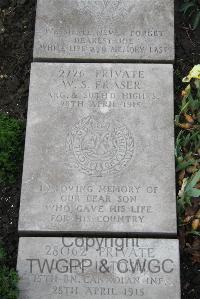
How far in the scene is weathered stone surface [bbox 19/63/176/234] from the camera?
12.8 feet

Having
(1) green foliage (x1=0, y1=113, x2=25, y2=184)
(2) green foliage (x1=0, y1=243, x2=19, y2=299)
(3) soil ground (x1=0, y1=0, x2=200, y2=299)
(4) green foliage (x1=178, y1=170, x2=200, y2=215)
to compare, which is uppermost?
(3) soil ground (x1=0, y1=0, x2=200, y2=299)

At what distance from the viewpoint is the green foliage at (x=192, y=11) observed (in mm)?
4820

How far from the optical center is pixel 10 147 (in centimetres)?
420

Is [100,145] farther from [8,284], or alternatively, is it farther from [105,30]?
[8,284]

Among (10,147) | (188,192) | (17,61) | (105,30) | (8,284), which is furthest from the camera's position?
(17,61)

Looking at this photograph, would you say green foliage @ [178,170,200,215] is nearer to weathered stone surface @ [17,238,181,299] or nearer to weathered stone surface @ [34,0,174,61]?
weathered stone surface @ [17,238,181,299]

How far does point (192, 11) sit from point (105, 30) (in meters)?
0.93

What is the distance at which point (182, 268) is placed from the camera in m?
4.04

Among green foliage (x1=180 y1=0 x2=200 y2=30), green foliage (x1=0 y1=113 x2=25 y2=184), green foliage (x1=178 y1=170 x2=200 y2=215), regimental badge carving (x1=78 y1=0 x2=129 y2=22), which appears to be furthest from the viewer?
green foliage (x1=180 y1=0 x2=200 y2=30)

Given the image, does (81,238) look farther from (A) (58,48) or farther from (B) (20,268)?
(A) (58,48)

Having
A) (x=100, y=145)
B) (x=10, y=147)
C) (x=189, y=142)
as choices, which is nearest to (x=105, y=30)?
(x=100, y=145)

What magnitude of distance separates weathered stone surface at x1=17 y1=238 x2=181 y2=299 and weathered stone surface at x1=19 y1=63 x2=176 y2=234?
0.37 feet

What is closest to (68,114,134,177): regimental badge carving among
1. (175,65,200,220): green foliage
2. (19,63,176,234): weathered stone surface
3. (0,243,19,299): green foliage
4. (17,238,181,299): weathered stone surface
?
(19,63,176,234): weathered stone surface

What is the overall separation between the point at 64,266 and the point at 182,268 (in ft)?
3.07
